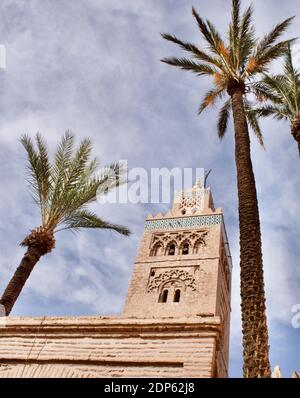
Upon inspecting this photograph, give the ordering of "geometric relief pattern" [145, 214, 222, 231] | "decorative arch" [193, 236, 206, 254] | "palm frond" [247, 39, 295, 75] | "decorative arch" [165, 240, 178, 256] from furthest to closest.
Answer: "geometric relief pattern" [145, 214, 222, 231] → "decorative arch" [165, 240, 178, 256] → "decorative arch" [193, 236, 206, 254] → "palm frond" [247, 39, 295, 75]

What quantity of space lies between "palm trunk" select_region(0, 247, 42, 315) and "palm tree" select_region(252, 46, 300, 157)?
23.1 ft

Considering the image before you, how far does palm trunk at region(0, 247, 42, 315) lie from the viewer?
32.9ft

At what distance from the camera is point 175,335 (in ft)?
22.0

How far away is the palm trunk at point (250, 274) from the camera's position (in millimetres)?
5824

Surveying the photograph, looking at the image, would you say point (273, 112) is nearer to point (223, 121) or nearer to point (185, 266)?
point (223, 121)

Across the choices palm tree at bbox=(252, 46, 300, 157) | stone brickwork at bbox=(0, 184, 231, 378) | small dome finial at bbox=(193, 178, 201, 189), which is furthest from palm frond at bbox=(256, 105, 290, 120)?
small dome finial at bbox=(193, 178, 201, 189)

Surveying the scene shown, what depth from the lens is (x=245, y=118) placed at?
9.79m

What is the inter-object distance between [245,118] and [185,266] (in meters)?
10.4

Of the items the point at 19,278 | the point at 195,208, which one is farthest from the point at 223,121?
the point at 195,208

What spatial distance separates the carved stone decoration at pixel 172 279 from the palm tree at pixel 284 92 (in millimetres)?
8399

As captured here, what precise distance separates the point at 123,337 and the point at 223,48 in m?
7.58

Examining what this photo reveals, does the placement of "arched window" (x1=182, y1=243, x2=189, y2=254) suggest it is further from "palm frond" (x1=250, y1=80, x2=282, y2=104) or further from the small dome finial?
"palm frond" (x1=250, y1=80, x2=282, y2=104)

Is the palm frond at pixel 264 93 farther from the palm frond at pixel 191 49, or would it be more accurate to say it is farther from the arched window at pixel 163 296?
the arched window at pixel 163 296
